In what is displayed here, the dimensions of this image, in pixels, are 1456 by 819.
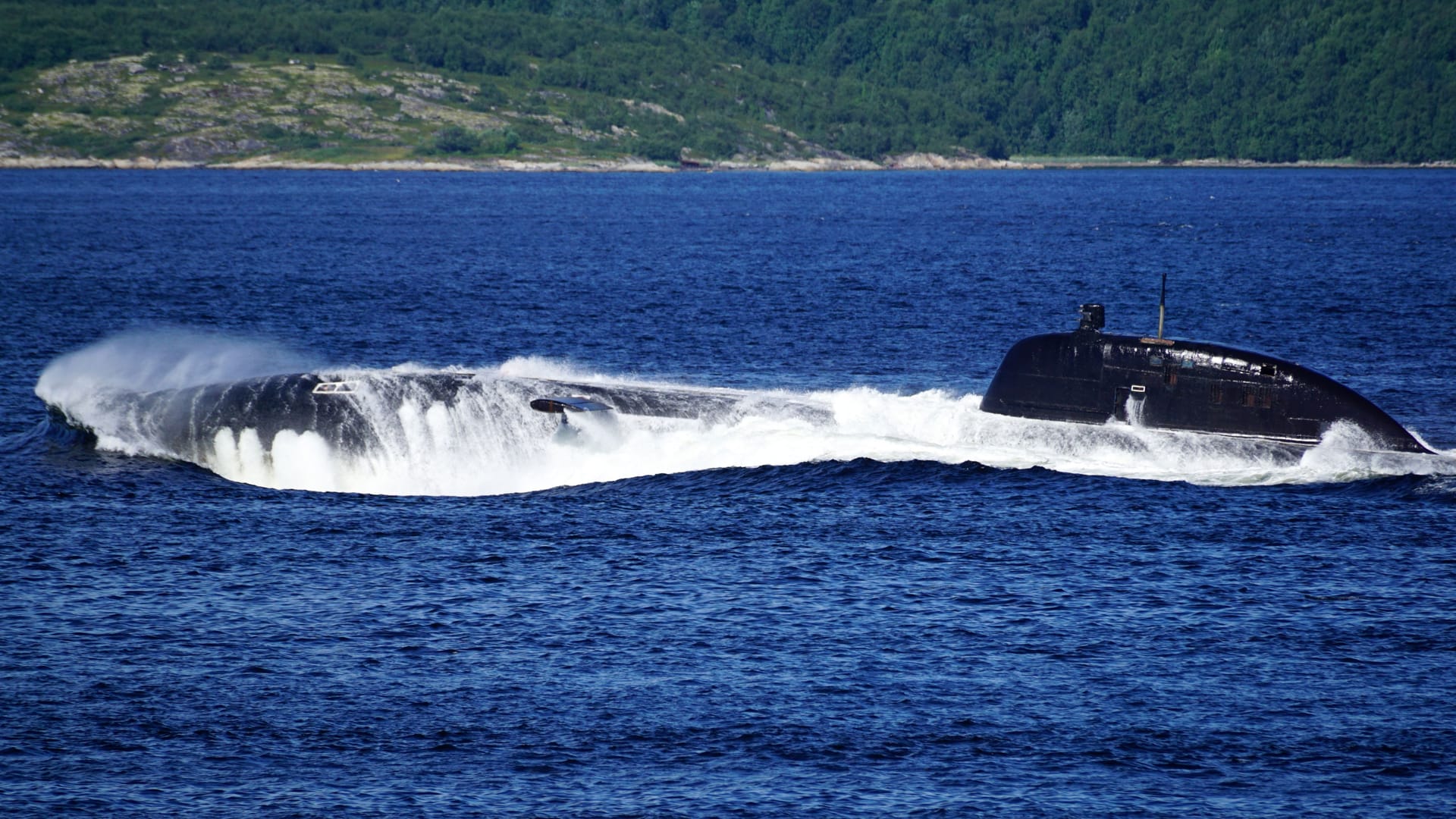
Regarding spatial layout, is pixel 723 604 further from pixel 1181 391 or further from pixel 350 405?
pixel 350 405

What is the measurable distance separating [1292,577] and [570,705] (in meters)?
15.9

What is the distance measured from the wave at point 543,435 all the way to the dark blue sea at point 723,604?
14 centimetres

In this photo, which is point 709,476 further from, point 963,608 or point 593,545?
point 963,608

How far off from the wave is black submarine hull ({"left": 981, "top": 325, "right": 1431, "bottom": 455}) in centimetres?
42

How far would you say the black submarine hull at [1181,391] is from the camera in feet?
130

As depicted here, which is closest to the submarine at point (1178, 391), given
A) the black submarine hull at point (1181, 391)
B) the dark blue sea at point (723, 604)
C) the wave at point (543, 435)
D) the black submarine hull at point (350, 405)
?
the black submarine hull at point (1181, 391)

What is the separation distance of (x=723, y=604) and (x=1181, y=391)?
625 inches

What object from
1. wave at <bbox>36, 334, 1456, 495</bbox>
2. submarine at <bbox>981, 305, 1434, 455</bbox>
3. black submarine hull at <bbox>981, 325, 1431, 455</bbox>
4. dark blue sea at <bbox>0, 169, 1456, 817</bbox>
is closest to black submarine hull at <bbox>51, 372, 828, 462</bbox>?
wave at <bbox>36, 334, 1456, 495</bbox>

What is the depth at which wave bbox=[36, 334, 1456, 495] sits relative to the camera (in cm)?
4175

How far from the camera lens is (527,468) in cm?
4353

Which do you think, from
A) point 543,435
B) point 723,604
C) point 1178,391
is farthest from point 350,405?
point 1178,391

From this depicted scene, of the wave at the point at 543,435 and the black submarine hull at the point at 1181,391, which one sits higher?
the black submarine hull at the point at 1181,391

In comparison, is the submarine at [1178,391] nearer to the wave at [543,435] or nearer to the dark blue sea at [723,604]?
the wave at [543,435]

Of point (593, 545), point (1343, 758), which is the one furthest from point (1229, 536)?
point (593, 545)
